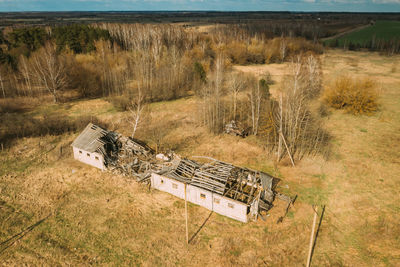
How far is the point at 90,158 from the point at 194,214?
1129 cm

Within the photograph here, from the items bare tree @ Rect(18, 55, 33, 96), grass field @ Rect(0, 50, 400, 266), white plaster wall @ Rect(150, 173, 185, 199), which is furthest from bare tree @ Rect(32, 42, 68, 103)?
white plaster wall @ Rect(150, 173, 185, 199)

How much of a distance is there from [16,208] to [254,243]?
16425 mm

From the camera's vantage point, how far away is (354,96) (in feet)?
112

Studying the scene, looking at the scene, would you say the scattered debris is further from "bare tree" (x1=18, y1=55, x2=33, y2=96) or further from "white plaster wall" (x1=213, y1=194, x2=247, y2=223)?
"bare tree" (x1=18, y1=55, x2=33, y2=96)

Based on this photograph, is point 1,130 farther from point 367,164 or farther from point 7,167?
point 367,164

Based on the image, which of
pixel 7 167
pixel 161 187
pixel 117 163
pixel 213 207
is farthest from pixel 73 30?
pixel 213 207

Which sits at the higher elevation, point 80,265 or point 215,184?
point 215,184

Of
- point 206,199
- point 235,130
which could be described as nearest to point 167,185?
point 206,199

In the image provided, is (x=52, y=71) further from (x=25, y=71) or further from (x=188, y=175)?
(x=188, y=175)

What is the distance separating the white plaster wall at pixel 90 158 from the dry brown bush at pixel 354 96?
106 feet

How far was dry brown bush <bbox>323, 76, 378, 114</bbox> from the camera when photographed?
33906 mm

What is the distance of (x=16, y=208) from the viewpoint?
57.3ft

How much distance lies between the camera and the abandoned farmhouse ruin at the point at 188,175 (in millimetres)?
16844

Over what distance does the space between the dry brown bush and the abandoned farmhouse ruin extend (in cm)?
2198
